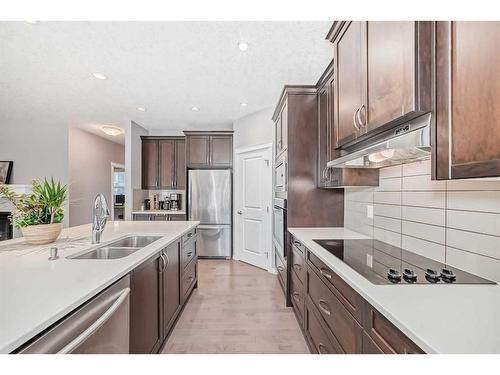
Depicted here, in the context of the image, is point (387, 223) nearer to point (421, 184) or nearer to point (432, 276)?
point (421, 184)

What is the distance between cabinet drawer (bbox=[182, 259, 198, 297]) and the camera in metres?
2.54

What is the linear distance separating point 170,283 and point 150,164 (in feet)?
12.2

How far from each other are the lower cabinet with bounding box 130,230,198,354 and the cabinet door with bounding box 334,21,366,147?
5.03 feet

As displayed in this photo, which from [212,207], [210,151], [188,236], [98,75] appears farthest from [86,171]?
[188,236]

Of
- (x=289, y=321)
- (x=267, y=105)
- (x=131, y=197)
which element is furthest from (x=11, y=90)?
(x=289, y=321)

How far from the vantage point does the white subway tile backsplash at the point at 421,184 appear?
1374 millimetres

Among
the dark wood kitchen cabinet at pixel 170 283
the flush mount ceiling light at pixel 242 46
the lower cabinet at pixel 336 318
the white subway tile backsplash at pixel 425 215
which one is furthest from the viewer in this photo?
the flush mount ceiling light at pixel 242 46

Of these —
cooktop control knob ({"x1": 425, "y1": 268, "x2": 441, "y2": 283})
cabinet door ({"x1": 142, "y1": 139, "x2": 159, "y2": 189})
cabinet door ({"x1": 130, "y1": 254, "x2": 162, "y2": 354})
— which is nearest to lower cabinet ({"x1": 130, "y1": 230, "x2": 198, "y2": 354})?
cabinet door ({"x1": 130, "y1": 254, "x2": 162, "y2": 354})

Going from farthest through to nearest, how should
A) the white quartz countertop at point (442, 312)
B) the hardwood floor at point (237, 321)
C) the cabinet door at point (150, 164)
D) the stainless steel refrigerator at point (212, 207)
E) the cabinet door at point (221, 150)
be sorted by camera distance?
the cabinet door at point (150, 164)
the cabinet door at point (221, 150)
the stainless steel refrigerator at point (212, 207)
the hardwood floor at point (237, 321)
the white quartz countertop at point (442, 312)

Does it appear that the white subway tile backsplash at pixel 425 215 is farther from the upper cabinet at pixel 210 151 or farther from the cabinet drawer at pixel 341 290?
the upper cabinet at pixel 210 151

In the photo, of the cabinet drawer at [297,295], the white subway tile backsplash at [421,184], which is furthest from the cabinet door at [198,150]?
the white subway tile backsplash at [421,184]

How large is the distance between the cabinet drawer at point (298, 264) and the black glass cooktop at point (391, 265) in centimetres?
30

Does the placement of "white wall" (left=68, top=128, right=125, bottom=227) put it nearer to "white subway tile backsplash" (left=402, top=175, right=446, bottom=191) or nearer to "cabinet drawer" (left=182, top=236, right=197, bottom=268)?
"cabinet drawer" (left=182, top=236, right=197, bottom=268)

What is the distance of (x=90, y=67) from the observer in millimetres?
2723
